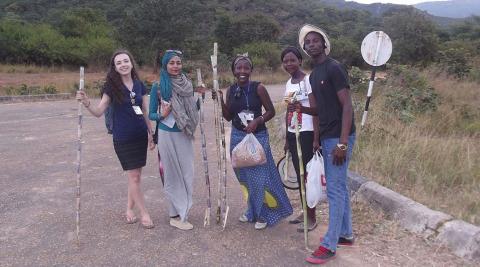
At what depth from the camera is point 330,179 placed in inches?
140

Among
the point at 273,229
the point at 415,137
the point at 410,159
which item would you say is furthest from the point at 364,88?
the point at 273,229

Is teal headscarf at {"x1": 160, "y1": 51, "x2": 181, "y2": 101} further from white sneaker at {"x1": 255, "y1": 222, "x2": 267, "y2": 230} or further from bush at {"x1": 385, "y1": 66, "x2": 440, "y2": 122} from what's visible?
bush at {"x1": 385, "y1": 66, "x2": 440, "y2": 122}

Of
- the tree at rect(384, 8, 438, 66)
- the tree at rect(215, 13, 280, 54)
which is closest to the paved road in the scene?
the tree at rect(384, 8, 438, 66)

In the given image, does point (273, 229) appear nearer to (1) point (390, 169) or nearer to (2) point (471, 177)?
(1) point (390, 169)

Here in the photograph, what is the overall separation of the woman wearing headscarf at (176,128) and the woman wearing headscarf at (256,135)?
15.1 inches

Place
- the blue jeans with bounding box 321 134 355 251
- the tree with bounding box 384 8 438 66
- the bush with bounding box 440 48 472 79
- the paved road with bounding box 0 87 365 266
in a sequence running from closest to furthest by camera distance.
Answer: the blue jeans with bounding box 321 134 355 251 → the paved road with bounding box 0 87 365 266 → the bush with bounding box 440 48 472 79 → the tree with bounding box 384 8 438 66

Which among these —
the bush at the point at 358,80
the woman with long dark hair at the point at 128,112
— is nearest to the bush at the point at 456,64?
the bush at the point at 358,80

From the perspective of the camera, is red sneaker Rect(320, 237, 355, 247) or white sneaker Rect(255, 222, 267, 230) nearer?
red sneaker Rect(320, 237, 355, 247)

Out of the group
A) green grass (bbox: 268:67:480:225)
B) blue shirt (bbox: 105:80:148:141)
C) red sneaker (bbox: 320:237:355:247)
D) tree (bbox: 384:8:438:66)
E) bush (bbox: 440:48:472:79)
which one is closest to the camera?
red sneaker (bbox: 320:237:355:247)

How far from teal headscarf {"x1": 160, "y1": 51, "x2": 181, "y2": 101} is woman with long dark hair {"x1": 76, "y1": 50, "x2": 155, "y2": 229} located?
298 millimetres

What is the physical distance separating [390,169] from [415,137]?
1399 millimetres

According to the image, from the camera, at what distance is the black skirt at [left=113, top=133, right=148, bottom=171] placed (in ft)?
13.8

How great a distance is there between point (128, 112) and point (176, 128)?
48 centimetres

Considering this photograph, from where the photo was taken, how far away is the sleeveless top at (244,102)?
4.10 m
